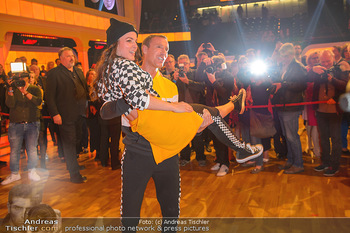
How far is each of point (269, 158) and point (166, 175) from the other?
377 centimetres

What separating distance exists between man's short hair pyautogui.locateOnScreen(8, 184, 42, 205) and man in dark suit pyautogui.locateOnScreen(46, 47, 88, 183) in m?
1.40

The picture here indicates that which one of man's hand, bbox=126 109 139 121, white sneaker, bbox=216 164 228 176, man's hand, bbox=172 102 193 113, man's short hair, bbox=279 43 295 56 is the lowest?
white sneaker, bbox=216 164 228 176

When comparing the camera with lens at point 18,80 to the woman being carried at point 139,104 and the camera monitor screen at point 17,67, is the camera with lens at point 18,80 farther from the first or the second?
the woman being carried at point 139,104

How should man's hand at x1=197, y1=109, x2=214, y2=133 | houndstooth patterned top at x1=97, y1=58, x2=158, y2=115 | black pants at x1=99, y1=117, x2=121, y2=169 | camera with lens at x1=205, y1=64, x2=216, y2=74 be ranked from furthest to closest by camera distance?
black pants at x1=99, y1=117, x2=121, y2=169 < camera with lens at x1=205, y1=64, x2=216, y2=74 < man's hand at x1=197, y1=109, x2=214, y2=133 < houndstooth patterned top at x1=97, y1=58, x2=158, y2=115

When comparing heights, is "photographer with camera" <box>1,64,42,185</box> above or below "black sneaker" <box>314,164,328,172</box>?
above

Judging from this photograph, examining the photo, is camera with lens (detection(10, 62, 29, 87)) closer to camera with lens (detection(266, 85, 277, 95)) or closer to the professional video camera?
the professional video camera

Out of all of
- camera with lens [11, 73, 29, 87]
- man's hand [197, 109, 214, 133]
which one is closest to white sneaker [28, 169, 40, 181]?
camera with lens [11, 73, 29, 87]

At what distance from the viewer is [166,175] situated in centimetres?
197

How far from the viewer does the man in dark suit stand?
14.1 feet

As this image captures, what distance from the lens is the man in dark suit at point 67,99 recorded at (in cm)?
430

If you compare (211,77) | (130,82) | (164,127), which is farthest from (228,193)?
(130,82)

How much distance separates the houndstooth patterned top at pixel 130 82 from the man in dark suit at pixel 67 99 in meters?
2.80

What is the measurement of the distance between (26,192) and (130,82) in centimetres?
196

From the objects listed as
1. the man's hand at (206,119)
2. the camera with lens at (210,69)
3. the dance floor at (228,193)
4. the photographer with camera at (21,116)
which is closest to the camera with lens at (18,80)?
the photographer with camera at (21,116)
